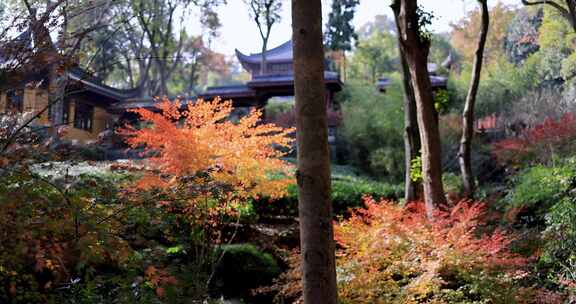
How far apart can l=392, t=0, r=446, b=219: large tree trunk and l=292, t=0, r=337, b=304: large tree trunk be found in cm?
418

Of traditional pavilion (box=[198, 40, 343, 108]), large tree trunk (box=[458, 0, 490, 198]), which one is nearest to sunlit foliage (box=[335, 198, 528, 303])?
large tree trunk (box=[458, 0, 490, 198])

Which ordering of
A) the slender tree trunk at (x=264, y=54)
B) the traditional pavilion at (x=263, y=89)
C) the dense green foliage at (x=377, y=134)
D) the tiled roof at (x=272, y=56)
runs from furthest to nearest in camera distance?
the tiled roof at (x=272, y=56) < the slender tree trunk at (x=264, y=54) < the traditional pavilion at (x=263, y=89) < the dense green foliage at (x=377, y=134)

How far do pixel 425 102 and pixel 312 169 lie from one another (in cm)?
458

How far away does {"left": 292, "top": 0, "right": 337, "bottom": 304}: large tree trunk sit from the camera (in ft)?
10.5

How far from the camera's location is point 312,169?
3207 millimetres

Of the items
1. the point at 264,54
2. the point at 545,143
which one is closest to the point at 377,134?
the point at 545,143

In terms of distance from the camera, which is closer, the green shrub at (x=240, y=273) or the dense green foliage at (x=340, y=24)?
the green shrub at (x=240, y=273)

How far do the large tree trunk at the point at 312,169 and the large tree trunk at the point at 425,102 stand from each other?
13.7 feet

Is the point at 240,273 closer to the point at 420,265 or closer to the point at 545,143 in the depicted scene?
the point at 420,265

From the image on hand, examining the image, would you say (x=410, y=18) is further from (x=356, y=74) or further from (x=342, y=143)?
(x=356, y=74)

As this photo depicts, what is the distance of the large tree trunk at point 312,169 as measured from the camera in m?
3.19

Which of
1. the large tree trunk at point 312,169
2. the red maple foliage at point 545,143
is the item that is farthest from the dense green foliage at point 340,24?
the large tree trunk at point 312,169

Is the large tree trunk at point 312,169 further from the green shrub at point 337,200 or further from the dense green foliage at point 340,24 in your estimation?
the dense green foliage at point 340,24

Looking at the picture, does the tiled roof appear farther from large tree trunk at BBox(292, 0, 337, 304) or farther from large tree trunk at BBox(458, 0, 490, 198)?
large tree trunk at BBox(292, 0, 337, 304)
